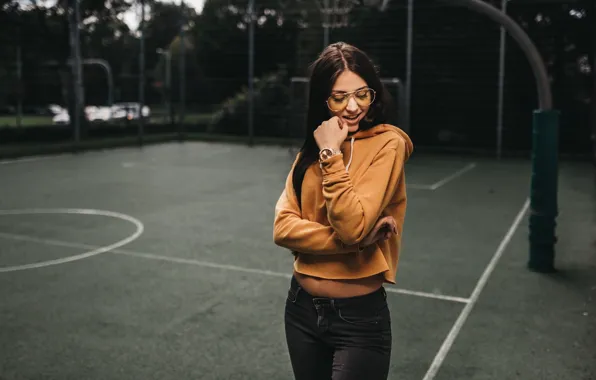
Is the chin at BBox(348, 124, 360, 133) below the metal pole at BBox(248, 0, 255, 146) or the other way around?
below

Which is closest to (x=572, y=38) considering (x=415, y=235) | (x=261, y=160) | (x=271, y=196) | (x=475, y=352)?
(x=261, y=160)

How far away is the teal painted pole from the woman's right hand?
4.38 metres

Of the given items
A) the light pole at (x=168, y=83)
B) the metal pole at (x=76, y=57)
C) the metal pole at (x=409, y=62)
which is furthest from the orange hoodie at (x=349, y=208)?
the light pole at (x=168, y=83)

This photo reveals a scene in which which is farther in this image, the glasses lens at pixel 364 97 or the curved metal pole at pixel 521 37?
the curved metal pole at pixel 521 37

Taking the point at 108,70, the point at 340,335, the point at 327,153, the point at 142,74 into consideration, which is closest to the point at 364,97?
the point at 327,153

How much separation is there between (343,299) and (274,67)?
64.7 ft

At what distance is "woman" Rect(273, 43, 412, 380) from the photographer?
6.30 feet

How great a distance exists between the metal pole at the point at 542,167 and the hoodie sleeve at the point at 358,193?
4.28m

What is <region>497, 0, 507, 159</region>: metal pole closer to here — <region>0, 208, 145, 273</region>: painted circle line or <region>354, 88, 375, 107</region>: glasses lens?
<region>0, 208, 145, 273</region>: painted circle line

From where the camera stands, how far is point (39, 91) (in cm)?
1853

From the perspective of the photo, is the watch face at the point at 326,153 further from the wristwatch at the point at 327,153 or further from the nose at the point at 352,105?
the nose at the point at 352,105

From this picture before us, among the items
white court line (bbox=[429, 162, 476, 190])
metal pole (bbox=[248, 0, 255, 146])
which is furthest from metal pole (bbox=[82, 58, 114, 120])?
white court line (bbox=[429, 162, 476, 190])

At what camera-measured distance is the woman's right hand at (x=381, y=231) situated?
195 centimetres

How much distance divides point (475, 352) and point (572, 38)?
14957mm
